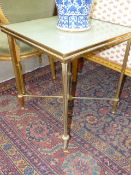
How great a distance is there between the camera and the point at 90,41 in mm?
1031

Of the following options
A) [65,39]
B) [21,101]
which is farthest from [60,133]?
[65,39]

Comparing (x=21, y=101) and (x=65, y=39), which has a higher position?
(x=65, y=39)

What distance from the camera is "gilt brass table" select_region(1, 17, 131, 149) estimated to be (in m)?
0.95

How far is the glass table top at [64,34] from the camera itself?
97 cm

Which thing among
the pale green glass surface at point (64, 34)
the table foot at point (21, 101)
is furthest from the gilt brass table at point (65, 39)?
the table foot at point (21, 101)

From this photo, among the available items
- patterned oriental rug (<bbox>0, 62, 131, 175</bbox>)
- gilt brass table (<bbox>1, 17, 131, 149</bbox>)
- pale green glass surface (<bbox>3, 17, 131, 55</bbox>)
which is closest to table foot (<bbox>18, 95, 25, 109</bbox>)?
patterned oriental rug (<bbox>0, 62, 131, 175</bbox>)

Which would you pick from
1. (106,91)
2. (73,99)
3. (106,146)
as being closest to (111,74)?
(106,91)

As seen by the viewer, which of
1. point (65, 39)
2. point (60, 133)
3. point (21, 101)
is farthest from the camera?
point (21, 101)

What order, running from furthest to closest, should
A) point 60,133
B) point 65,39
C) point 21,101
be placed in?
point 21,101, point 60,133, point 65,39

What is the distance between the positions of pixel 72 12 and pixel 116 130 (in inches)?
28.5

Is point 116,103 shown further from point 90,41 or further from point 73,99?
point 90,41

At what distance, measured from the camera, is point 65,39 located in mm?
1041

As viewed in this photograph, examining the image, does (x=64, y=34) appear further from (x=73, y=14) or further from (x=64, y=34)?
(x=73, y=14)

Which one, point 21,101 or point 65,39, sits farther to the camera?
point 21,101
